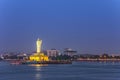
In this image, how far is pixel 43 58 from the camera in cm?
11131

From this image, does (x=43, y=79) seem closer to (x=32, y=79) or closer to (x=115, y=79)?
(x=32, y=79)

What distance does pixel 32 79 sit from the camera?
139ft

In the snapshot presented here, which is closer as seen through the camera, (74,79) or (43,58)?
(74,79)

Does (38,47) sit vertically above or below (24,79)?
above

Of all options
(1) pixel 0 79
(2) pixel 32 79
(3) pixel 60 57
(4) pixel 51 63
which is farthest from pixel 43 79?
(3) pixel 60 57

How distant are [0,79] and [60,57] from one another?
90.8 metres

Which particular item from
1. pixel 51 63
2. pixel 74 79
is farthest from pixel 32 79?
pixel 51 63

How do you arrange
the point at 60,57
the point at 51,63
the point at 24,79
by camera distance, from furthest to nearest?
1. the point at 60,57
2. the point at 51,63
3. the point at 24,79

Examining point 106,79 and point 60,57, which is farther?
point 60,57

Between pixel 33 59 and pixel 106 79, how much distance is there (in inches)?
2870

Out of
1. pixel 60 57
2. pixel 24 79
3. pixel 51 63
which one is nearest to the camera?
pixel 24 79

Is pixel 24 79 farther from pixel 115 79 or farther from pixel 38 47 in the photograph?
pixel 38 47

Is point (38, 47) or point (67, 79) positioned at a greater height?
point (38, 47)

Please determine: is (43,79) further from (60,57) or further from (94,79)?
(60,57)
